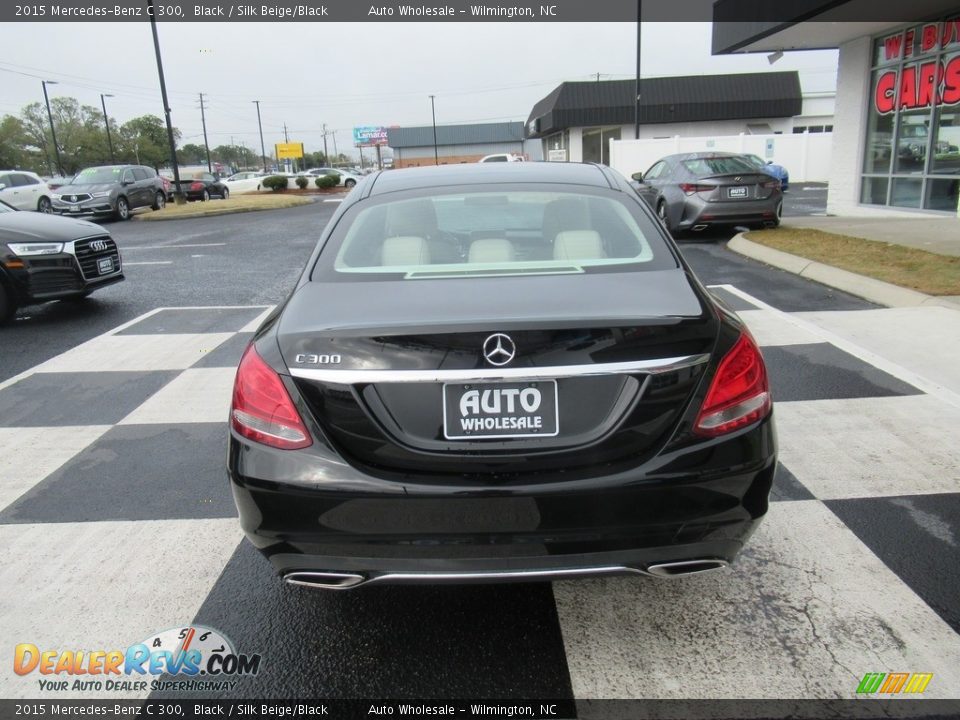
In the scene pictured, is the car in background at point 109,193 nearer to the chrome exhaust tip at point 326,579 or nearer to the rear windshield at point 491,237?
the rear windshield at point 491,237

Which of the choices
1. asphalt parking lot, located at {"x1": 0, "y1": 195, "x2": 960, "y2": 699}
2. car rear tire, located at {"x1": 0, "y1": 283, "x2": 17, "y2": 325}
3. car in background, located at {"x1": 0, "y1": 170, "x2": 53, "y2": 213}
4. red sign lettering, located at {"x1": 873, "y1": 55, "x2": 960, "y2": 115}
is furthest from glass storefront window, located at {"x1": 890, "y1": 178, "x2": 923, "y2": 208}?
car in background, located at {"x1": 0, "y1": 170, "x2": 53, "y2": 213}

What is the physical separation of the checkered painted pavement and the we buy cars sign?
35.8 feet

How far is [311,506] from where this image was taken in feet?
6.81

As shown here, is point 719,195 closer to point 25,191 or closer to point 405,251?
point 405,251

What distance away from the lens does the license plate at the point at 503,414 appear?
6.68ft

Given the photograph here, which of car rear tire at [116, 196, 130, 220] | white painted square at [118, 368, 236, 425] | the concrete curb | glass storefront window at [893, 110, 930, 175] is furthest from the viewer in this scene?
car rear tire at [116, 196, 130, 220]

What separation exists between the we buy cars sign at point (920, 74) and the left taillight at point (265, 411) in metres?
14.0

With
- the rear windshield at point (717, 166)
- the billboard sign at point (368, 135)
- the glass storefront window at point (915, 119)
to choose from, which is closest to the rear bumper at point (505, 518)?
the rear windshield at point (717, 166)

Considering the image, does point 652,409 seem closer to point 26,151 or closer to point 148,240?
point 148,240

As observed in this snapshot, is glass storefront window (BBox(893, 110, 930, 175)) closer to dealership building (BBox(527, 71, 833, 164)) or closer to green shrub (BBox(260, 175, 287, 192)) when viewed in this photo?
dealership building (BBox(527, 71, 833, 164))

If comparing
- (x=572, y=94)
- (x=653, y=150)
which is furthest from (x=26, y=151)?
(x=653, y=150)

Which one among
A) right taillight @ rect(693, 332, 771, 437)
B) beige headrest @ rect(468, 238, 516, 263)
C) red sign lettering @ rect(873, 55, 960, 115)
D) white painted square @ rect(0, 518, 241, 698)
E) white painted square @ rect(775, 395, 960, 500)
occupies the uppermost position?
red sign lettering @ rect(873, 55, 960, 115)

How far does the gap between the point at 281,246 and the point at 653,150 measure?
21.4 m

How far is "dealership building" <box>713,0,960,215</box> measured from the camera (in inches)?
491
